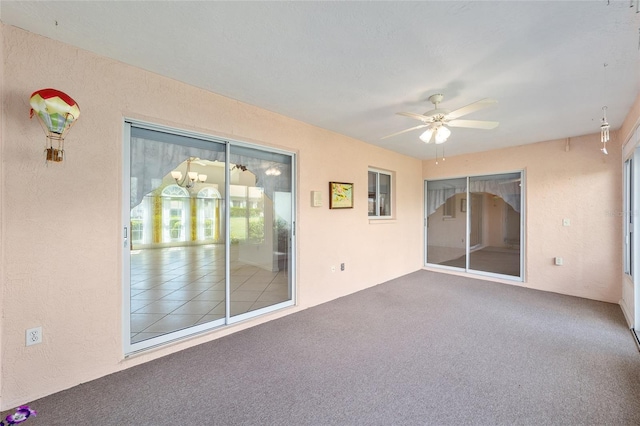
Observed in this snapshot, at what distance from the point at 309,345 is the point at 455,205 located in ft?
15.1

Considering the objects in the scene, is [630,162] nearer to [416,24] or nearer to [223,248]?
[416,24]

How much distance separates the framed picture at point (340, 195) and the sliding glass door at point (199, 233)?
0.66m

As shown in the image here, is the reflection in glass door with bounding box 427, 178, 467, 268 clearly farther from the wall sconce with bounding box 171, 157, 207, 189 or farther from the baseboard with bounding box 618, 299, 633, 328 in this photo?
the wall sconce with bounding box 171, 157, 207, 189

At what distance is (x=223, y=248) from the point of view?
2730 millimetres

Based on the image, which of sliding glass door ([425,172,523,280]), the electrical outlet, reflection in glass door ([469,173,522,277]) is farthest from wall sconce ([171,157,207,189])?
reflection in glass door ([469,173,522,277])

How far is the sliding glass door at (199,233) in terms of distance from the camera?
2.27 metres

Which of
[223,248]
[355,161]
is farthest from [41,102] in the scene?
[355,161]

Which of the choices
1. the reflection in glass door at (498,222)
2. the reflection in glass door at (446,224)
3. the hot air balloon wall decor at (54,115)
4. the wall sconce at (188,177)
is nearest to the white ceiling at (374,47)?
the hot air balloon wall decor at (54,115)

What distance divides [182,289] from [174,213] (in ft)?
3.11

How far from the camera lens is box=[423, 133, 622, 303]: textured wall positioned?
11.8ft

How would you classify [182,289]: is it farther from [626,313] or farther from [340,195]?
[626,313]

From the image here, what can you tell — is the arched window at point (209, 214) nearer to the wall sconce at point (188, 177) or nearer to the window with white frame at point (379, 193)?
the wall sconce at point (188, 177)

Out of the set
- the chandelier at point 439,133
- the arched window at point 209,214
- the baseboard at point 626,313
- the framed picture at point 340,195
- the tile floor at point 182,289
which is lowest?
the baseboard at point 626,313

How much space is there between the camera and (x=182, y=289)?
9.36 feet
